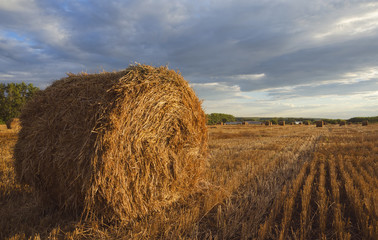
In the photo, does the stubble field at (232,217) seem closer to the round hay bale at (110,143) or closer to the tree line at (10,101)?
the round hay bale at (110,143)

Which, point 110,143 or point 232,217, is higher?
point 110,143

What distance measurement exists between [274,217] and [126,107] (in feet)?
8.92

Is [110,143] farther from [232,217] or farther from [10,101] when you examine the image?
[10,101]

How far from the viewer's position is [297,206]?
4035 millimetres

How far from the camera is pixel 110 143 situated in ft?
10.7

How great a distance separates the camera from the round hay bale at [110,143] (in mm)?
3332

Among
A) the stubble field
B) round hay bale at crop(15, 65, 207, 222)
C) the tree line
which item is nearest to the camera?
the stubble field

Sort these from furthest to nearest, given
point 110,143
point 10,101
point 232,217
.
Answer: point 10,101
point 232,217
point 110,143

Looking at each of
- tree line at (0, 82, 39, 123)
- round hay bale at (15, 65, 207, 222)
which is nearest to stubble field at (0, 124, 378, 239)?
round hay bale at (15, 65, 207, 222)

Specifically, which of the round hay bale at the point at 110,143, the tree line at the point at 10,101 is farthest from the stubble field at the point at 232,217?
the tree line at the point at 10,101

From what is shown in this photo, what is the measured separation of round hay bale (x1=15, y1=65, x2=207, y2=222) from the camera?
10.9ft

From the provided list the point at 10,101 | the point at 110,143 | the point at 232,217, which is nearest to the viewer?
the point at 110,143

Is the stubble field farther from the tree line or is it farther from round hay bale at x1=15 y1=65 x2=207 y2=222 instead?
the tree line

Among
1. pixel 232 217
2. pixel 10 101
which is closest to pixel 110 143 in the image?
pixel 232 217
